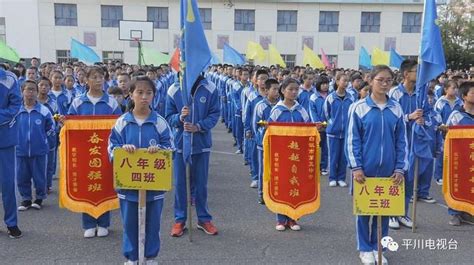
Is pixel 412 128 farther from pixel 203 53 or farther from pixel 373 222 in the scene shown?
pixel 203 53

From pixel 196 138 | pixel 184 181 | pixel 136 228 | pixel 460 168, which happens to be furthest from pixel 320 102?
pixel 136 228

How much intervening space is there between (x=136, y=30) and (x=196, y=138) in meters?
23.8

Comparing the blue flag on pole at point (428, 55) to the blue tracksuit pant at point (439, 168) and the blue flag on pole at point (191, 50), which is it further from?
the blue tracksuit pant at point (439, 168)

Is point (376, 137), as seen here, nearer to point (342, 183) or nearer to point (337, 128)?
point (337, 128)

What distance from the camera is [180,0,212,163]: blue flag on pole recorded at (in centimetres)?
491

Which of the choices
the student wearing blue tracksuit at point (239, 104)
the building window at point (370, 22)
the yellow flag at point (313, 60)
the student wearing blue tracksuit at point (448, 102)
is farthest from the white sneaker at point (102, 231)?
the building window at point (370, 22)

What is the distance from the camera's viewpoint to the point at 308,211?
5457 mm

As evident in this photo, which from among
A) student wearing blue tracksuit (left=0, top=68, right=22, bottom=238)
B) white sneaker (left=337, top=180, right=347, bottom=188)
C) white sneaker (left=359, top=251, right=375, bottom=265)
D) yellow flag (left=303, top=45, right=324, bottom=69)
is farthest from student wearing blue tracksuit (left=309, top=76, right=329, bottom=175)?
yellow flag (left=303, top=45, right=324, bottom=69)

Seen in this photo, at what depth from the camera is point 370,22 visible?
36875mm

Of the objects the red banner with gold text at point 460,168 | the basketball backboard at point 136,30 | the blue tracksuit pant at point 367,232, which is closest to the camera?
the blue tracksuit pant at point 367,232

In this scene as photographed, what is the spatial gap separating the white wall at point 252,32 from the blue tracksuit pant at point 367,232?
31853 millimetres

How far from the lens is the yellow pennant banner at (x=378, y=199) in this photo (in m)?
4.18

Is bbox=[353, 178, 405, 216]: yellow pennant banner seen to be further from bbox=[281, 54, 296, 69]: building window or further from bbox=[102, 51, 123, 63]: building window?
bbox=[281, 54, 296, 69]: building window

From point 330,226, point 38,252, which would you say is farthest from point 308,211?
point 38,252
